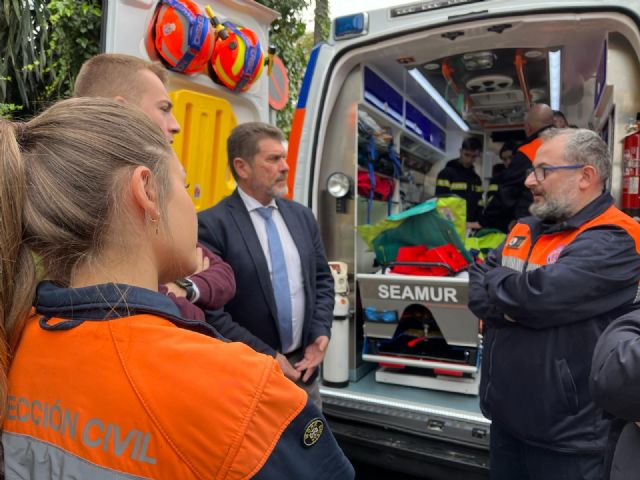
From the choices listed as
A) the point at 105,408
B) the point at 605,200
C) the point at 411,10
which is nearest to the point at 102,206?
the point at 105,408

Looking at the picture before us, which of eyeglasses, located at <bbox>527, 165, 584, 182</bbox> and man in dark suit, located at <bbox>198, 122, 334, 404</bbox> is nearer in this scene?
eyeglasses, located at <bbox>527, 165, 584, 182</bbox>

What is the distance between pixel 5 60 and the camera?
4258 millimetres

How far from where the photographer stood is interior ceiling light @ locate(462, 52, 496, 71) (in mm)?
4266

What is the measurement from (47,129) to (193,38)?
157 cm

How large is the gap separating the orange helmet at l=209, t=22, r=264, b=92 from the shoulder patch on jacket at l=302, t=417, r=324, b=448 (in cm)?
208

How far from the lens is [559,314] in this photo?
1.81 metres

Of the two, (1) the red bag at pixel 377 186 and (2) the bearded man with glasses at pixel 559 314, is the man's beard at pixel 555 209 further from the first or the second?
(1) the red bag at pixel 377 186

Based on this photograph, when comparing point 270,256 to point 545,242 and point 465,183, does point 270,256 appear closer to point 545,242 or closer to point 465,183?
point 545,242

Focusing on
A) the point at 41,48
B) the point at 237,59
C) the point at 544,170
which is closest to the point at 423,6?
the point at 237,59

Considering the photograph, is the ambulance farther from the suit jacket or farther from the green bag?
the suit jacket

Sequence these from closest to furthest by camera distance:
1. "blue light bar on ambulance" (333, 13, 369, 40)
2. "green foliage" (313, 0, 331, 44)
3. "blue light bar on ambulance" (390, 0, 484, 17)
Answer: "blue light bar on ambulance" (390, 0, 484, 17)
"blue light bar on ambulance" (333, 13, 369, 40)
"green foliage" (313, 0, 331, 44)

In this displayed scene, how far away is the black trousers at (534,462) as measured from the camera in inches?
70.0

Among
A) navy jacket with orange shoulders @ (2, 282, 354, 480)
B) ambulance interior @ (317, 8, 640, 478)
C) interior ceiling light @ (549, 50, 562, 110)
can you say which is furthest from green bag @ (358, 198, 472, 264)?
navy jacket with orange shoulders @ (2, 282, 354, 480)

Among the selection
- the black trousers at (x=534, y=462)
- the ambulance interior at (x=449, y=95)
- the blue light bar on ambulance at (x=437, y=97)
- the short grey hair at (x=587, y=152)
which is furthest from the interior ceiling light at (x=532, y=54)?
the black trousers at (x=534, y=462)
